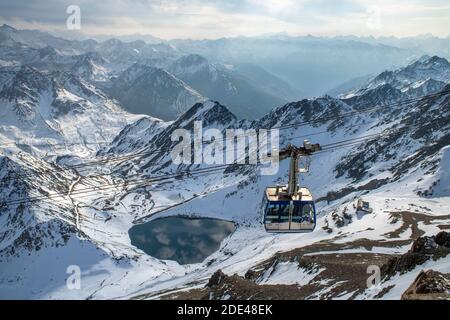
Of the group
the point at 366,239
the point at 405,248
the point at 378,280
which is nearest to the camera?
the point at 378,280

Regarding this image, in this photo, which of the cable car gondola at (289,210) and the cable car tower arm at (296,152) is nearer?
the cable car tower arm at (296,152)

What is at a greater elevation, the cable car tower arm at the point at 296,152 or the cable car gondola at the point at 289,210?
the cable car tower arm at the point at 296,152

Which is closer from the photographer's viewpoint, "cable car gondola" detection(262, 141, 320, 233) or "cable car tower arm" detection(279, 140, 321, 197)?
"cable car tower arm" detection(279, 140, 321, 197)

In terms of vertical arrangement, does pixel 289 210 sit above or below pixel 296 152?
below

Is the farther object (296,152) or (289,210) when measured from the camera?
(289,210)

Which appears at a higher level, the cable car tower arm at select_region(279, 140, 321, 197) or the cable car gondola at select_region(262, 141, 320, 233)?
the cable car tower arm at select_region(279, 140, 321, 197)

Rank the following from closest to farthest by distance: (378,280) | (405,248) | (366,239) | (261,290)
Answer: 1. (378,280)
2. (261,290)
3. (405,248)
4. (366,239)
